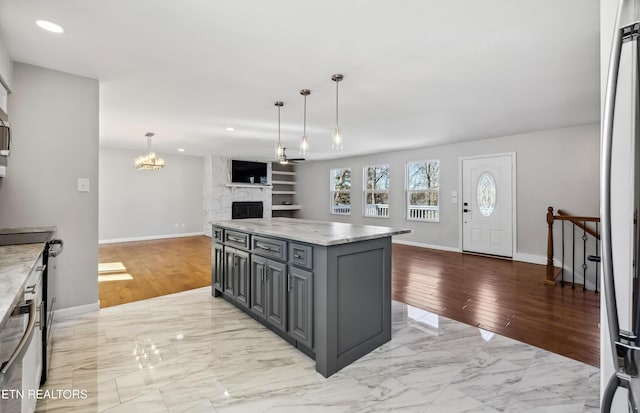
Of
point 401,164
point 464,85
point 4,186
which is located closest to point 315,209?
point 401,164

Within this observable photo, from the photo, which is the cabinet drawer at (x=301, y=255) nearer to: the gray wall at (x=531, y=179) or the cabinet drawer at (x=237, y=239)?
the cabinet drawer at (x=237, y=239)

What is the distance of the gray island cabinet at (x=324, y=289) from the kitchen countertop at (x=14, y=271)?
1.40 meters

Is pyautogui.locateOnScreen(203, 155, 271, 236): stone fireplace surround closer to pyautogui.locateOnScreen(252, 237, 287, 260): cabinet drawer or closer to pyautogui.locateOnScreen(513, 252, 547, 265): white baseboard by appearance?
pyautogui.locateOnScreen(252, 237, 287, 260): cabinet drawer

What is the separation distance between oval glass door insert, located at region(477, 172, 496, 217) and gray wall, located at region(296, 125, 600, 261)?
0.42 m

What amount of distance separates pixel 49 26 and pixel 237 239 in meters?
2.17

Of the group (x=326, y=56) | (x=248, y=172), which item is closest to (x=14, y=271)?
(x=326, y=56)

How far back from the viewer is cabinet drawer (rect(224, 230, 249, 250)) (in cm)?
290

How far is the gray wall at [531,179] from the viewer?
4875 mm

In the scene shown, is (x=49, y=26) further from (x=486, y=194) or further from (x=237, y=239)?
(x=486, y=194)

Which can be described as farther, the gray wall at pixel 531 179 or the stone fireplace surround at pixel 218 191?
the stone fireplace surround at pixel 218 191

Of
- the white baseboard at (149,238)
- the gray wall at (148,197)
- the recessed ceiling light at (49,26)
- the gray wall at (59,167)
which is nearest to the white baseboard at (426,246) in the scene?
the white baseboard at (149,238)

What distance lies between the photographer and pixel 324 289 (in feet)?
6.60

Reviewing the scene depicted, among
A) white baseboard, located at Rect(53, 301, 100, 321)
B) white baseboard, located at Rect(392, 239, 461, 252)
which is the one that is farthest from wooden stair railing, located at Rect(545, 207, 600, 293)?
white baseboard, located at Rect(53, 301, 100, 321)

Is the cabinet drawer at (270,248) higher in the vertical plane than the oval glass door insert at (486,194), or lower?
lower
